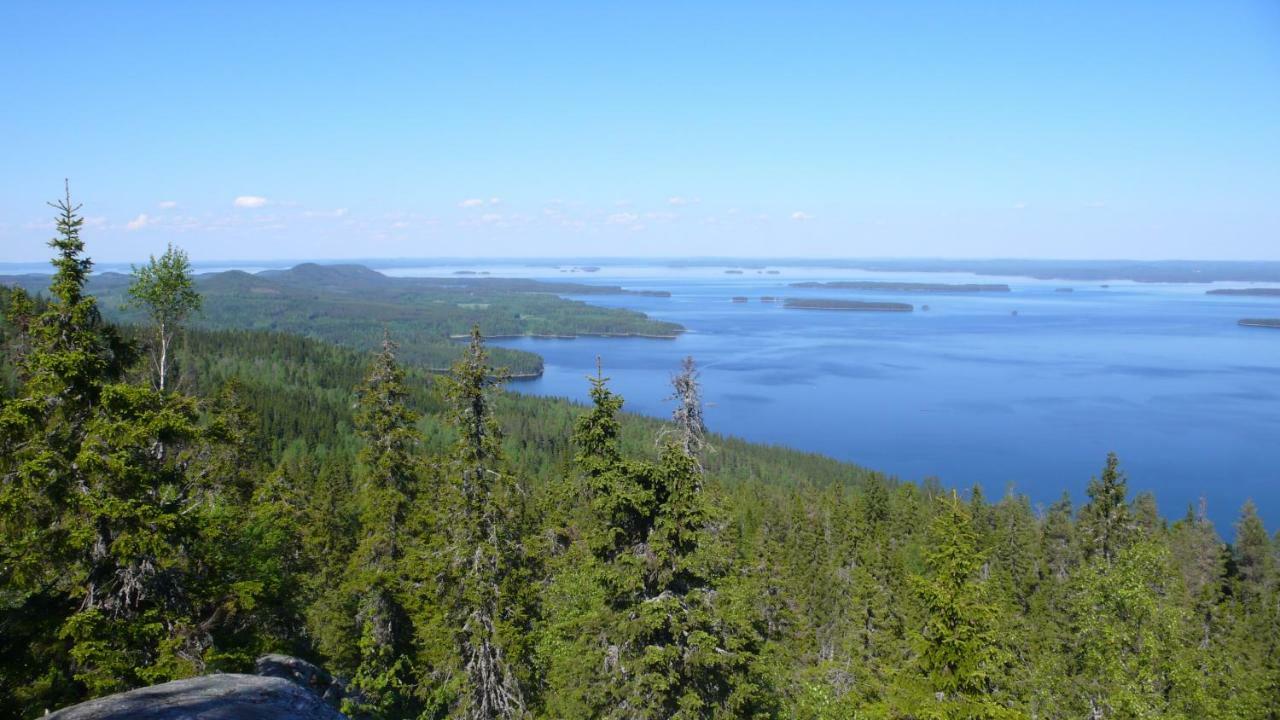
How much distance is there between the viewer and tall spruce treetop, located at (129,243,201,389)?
66.0ft

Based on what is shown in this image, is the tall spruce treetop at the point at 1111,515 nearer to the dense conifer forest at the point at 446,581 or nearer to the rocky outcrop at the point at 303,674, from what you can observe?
the dense conifer forest at the point at 446,581

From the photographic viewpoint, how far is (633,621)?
44.9 ft

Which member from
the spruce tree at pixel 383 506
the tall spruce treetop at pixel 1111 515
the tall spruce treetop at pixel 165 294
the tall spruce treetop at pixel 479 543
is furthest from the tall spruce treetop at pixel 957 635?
the tall spruce treetop at pixel 1111 515

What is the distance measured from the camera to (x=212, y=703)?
36.5ft

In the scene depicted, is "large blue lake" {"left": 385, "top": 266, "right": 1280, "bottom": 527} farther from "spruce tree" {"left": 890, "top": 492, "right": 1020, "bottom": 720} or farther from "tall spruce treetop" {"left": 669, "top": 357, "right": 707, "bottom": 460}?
"spruce tree" {"left": 890, "top": 492, "right": 1020, "bottom": 720}

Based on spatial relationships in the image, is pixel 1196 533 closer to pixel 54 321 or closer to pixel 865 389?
pixel 54 321

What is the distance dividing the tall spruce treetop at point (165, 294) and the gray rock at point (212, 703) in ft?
35.8

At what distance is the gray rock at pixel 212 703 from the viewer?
10477 mm

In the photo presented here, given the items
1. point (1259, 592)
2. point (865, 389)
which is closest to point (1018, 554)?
point (1259, 592)

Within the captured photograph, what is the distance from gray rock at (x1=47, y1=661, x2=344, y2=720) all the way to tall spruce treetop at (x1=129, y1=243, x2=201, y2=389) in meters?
10.9

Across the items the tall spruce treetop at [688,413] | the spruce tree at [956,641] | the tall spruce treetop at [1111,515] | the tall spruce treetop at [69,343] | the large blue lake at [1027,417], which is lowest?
the large blue lake at [1027,417]

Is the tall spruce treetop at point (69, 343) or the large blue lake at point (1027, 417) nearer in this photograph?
the tall spruce treetop at point (69, 343)

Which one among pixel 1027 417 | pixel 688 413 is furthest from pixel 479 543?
pixel 1027 417

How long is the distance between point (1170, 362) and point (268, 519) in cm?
23389
